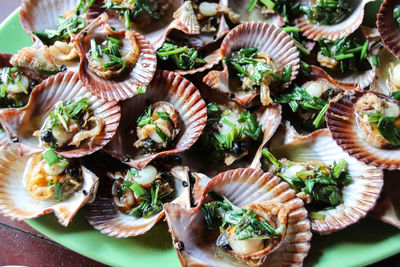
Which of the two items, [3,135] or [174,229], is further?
[3,135]

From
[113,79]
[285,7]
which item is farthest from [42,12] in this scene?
[285,7]

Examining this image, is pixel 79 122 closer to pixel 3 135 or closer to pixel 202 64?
pixel 3 135

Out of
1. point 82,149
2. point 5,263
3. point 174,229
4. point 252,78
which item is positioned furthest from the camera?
point 5,263

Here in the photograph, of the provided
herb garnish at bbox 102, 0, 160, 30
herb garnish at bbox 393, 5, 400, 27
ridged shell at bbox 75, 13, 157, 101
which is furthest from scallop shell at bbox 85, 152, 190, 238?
herb garnish at bbox 393, 5, 400, 27

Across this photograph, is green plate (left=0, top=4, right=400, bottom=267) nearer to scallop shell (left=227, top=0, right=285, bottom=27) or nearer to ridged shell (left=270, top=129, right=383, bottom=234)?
ridged shell (left=270, top=129, right=383, bottom=234)

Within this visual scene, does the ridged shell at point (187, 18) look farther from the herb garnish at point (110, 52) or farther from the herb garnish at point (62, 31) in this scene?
the herb garnish at point (62, 31)

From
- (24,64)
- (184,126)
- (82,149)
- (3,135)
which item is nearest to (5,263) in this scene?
(3,135)
